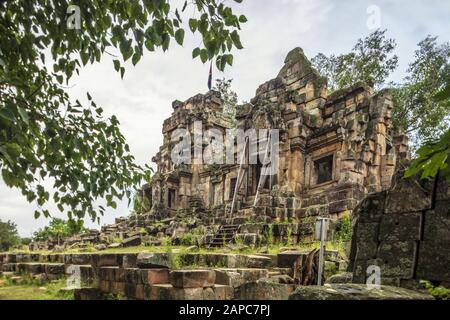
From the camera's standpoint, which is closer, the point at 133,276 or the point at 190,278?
the point at 190,278

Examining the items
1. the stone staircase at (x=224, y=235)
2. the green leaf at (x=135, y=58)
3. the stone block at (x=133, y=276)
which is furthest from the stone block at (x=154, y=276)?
the stone staircase at (x=224, y=235)

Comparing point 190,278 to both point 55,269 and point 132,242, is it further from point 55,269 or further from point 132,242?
point 132,242

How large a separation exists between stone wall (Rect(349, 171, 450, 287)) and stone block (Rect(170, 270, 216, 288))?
2.65 metres

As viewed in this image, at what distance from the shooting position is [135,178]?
14.8ft

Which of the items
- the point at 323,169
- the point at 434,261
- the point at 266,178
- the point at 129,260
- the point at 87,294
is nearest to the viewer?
the point at 434,261

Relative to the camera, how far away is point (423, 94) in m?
24.7

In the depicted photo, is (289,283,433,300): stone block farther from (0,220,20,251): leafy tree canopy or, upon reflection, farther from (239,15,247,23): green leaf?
(0,220,20,251): leafy tree canopy

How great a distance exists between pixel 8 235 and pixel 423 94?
169 feet

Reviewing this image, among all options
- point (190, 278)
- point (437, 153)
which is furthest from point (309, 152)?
point (437, 153)

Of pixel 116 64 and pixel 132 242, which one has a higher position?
pixel 116 64

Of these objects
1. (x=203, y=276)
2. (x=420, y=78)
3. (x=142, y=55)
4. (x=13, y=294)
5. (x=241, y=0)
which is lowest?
(x=13, y=294)
